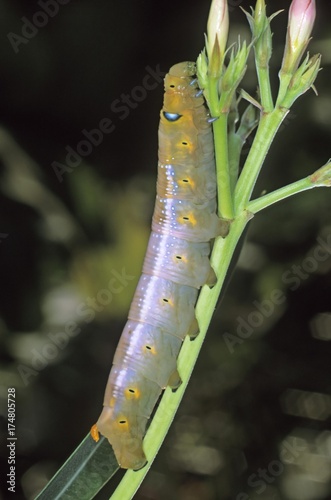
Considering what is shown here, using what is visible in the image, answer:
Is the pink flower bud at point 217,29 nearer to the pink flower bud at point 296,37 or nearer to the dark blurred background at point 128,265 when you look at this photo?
the pink flower bud at point 296,37

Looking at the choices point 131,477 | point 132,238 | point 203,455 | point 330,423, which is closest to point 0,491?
point 203,455

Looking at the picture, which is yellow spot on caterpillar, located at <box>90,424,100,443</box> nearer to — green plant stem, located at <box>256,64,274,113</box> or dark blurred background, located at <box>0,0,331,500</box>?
green plant stem, located at <box>256,64,274,113</box>

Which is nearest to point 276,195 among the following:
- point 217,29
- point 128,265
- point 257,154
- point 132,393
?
point 257,154

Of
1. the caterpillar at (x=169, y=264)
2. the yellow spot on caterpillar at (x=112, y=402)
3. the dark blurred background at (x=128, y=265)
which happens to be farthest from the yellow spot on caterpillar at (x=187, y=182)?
the dark blurred background at (x=128, y=265)

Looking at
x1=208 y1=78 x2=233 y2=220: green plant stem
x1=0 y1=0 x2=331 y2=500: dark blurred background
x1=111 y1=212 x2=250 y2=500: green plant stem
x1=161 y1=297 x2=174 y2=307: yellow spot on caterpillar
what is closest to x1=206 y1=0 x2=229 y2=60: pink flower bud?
x1=208 y1=78 x2=233 y2=220: green plant stem

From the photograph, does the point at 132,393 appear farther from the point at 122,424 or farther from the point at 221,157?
the point at 221,157

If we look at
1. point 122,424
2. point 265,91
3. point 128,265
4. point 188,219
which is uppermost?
point 265,91
